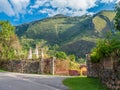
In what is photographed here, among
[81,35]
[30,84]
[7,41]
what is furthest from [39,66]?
[81,35]

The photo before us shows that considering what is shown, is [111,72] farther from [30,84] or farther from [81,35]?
[81,35]

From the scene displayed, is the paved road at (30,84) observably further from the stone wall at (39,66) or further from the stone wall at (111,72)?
the stone wall at (39,66)

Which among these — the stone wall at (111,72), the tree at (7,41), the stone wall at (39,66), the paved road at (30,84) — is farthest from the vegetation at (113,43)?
the tree at (7,41)

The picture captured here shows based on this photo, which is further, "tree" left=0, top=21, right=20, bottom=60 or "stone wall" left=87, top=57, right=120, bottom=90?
"tree" left=0, top=21, right=20, bottom=60

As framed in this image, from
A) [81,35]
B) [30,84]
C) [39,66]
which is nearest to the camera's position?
[30,84]

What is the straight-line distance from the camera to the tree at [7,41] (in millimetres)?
54641

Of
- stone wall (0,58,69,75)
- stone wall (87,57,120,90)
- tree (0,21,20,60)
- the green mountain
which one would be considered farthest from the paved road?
the green mountain

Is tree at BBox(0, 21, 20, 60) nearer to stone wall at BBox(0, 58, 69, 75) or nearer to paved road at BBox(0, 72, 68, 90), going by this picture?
stone wall at BBox(0, 58, 69, 75)

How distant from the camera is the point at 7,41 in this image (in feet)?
181

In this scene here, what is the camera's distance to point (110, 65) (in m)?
21.4

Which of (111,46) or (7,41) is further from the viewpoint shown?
(7,41)

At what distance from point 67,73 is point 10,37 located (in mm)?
Answer: 14987

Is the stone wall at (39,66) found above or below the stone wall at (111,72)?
above

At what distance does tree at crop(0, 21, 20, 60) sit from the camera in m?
54.6
